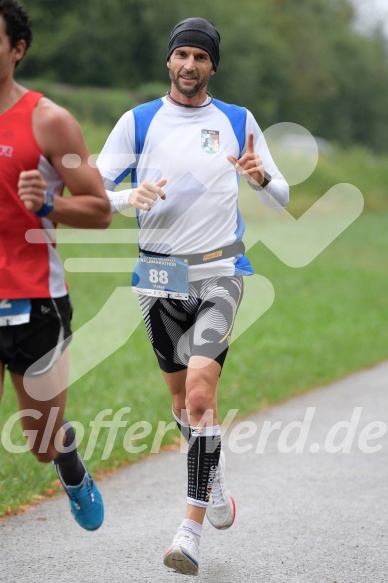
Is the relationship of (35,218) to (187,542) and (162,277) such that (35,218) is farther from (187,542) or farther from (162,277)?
(187,542)

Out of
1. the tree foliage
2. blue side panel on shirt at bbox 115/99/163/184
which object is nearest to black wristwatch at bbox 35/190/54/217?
blue side panel on shirt at bbox 115/99/163/184

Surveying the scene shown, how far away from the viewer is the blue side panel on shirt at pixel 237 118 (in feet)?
16.8

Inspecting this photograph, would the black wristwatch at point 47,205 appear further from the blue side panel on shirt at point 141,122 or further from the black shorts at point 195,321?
the black shorts at point 195,321

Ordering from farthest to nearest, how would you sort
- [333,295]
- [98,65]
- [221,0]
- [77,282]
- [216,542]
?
[221,0] < [98,65] < [333,295] < [77,282] < [216,542]

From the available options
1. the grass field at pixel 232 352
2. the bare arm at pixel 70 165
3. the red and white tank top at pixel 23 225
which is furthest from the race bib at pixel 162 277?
the grass field at pixel 232 352

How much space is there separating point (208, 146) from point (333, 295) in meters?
14.6

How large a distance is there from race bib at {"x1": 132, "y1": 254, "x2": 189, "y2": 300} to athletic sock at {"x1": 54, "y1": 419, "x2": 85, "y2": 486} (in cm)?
73

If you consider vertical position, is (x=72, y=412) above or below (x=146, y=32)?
below

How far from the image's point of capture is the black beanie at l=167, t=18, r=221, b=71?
5.03 metres

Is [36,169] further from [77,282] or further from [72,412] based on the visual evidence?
[77,282]

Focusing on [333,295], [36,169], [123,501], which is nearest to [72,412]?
[123,501]

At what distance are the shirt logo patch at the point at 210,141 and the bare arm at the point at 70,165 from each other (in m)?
1.01

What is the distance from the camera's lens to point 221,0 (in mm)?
73812

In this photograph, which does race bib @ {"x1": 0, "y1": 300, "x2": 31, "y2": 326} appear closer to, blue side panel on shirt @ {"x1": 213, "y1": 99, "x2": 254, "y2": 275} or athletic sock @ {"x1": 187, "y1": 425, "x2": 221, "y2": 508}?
athletic sock @ {"x1": 187, "y1": 425, "x2": 221, "y2": 508}
